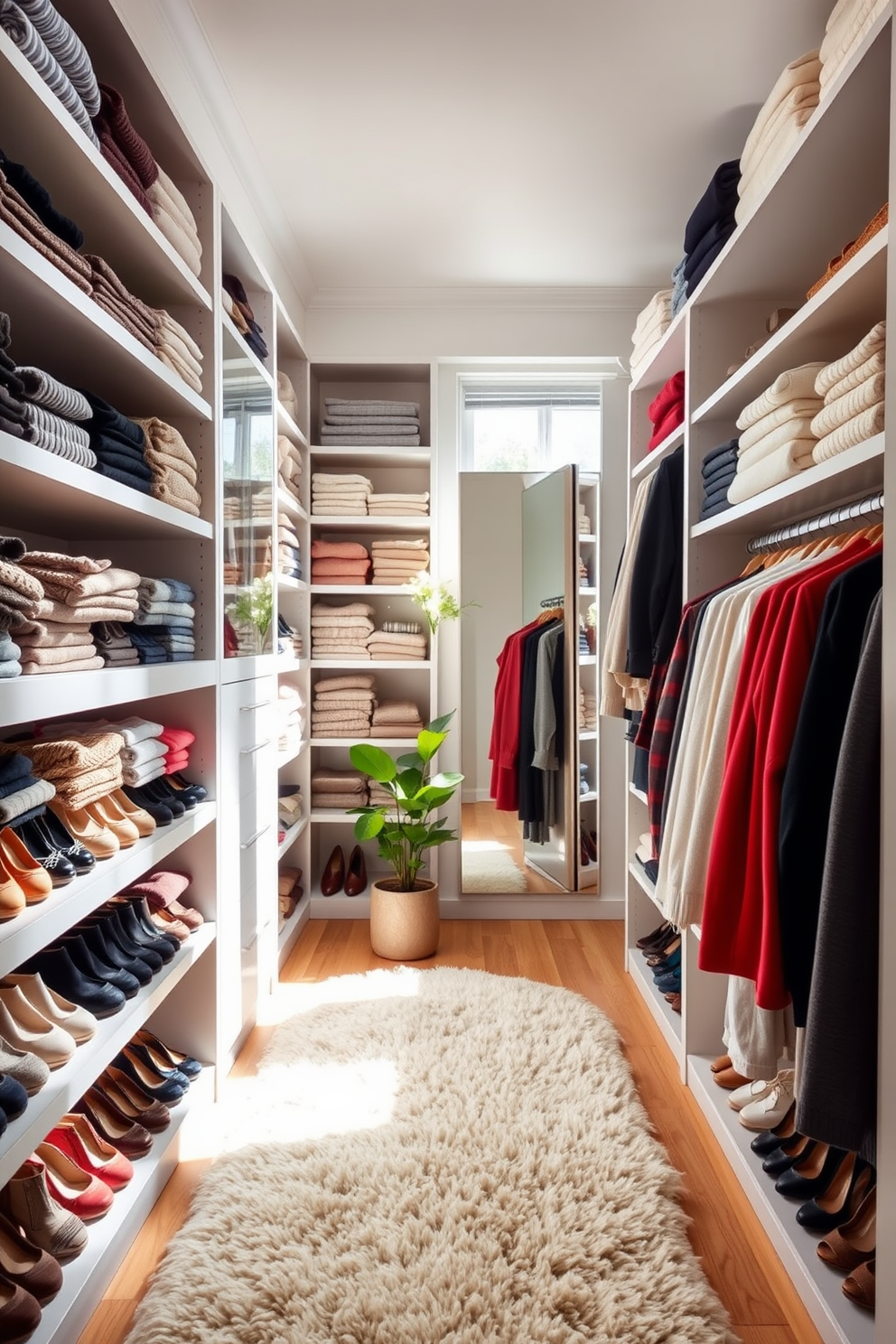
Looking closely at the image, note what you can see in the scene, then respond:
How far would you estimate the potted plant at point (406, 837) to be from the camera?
3307 mm

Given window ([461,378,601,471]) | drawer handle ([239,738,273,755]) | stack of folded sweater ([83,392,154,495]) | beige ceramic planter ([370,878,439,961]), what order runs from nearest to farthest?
1. stack of folded sweater ([83,392,154,495])
2. drawer handle ([239,738,273,755])
3. beige ceramic planter ([370,878,439,961])
4. window ([461,378,601,471])

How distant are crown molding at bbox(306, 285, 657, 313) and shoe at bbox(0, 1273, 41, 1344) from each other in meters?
3.51

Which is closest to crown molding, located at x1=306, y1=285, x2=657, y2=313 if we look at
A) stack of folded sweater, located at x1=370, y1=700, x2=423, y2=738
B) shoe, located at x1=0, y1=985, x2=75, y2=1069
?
stack of folded sweater, located at x1=370, y1=700, x2=423, y2=738

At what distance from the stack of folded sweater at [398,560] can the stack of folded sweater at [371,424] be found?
0.42 meters

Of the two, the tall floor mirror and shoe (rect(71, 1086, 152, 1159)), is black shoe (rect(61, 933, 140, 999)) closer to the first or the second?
shoe (rect(71, 1086, 152, 1159))

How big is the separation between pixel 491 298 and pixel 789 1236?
135 inches

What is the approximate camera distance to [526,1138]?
199 centimetres

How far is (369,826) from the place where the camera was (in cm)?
323

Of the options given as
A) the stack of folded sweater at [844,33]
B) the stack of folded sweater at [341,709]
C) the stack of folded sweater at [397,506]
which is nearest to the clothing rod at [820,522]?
the stack of folded sweater at [844,33]

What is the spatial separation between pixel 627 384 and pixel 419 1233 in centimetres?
332

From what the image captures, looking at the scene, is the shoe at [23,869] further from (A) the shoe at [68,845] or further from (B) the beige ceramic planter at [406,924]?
(B) the beige ceramic planter at [406,924]

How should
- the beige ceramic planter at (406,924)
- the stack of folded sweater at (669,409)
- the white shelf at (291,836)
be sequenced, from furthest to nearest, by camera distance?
the beige ceramic planter at (406,924) < the white shelf at (291,836) < the stack of folded sweater at (669,409)

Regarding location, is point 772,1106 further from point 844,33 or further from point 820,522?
point 844,33

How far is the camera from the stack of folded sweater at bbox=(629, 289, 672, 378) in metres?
2.79
